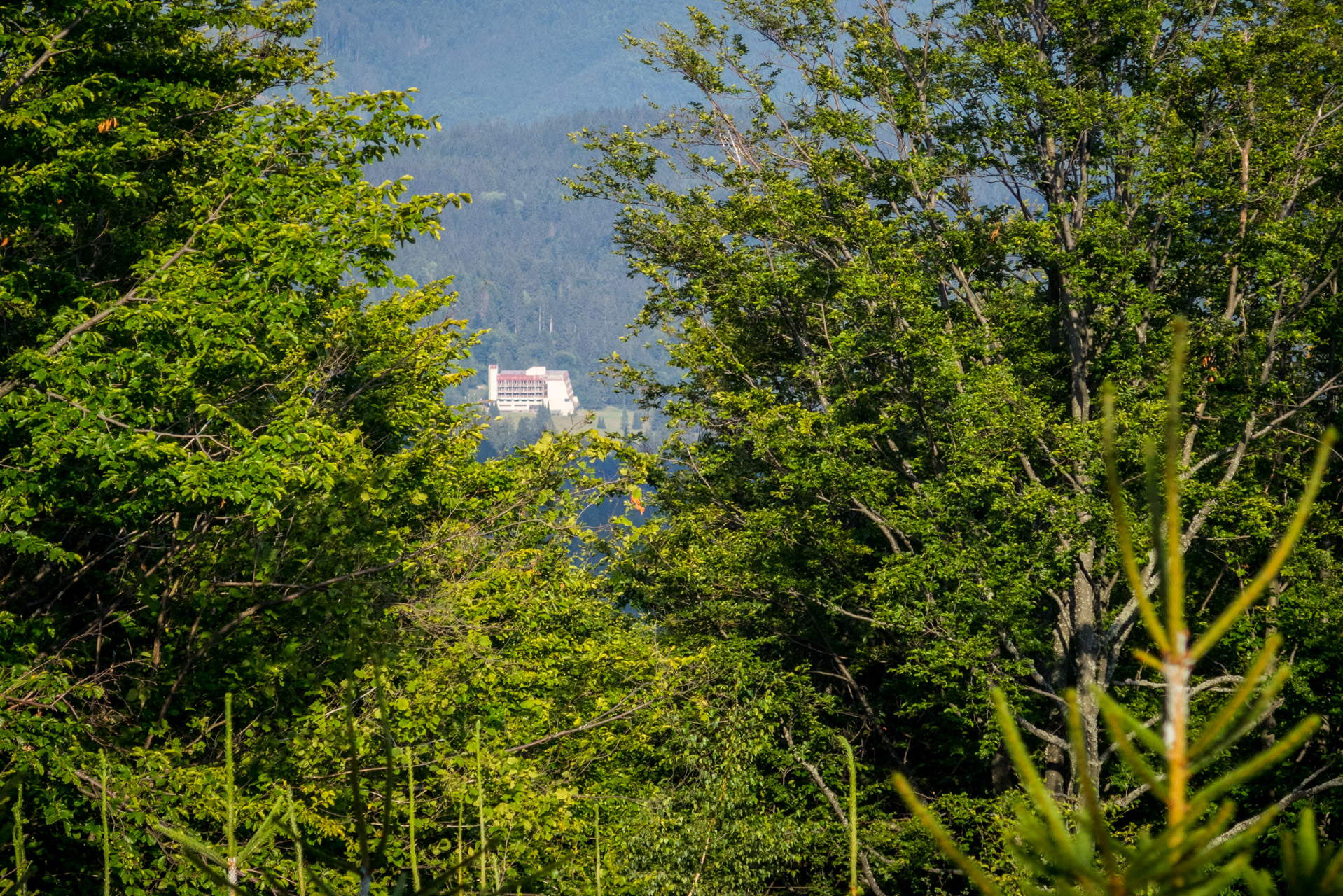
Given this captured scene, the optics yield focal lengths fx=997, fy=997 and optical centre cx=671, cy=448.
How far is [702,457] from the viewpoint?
20.5m

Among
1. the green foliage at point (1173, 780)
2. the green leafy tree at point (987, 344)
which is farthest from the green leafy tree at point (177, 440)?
the green foliage at point (1173, 780)

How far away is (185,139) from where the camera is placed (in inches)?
421

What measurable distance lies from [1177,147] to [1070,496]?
5.30m

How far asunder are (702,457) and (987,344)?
6.54m

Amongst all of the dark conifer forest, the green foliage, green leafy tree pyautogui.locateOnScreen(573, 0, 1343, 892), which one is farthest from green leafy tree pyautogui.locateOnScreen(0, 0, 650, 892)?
the green foliage

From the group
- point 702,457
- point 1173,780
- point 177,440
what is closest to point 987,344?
point 702,457

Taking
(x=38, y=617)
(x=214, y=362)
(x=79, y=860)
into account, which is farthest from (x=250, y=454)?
(x=79, y=860)

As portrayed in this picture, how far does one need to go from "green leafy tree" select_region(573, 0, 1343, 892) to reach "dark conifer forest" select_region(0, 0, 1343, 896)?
4.4 inches

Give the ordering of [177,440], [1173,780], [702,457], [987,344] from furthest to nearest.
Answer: [702,457] < [987,344] < [177,440] < [1173,780]

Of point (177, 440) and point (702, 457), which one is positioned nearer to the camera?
point (177, 440)

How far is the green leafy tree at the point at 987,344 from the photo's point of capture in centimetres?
1397

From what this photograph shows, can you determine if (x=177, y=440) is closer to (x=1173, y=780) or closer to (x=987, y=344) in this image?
(x=1173, y=780)

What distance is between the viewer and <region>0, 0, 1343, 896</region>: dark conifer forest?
8742 mm

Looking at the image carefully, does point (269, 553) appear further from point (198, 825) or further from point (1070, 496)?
point (1070, 496)
